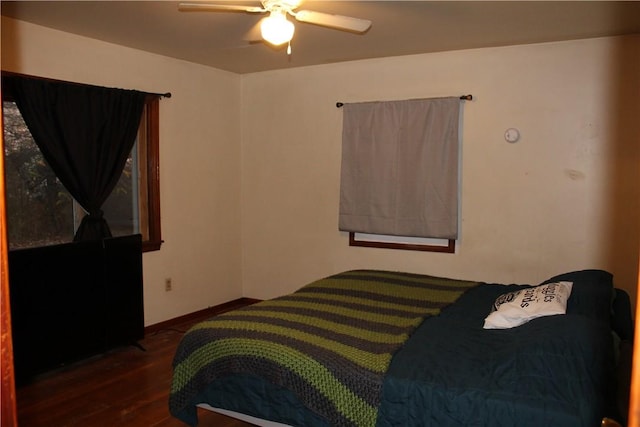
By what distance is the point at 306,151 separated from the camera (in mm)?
4984

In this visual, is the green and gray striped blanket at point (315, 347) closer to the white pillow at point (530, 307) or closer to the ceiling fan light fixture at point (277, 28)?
the white pillow at point (530, 307)

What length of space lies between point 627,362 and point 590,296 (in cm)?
94

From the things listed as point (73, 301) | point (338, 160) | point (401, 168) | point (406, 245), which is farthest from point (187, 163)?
point (406, 245)

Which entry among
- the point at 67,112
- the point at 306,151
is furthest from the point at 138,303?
the point at 306,151

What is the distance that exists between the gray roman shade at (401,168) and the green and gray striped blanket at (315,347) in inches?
48.6

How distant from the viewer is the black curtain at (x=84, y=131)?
3.48 meters

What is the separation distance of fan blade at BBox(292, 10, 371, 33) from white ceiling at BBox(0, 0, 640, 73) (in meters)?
0.31

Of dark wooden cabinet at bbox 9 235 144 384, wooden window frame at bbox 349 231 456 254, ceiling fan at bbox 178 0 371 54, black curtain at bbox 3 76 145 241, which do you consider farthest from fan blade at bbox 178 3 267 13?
wooden window frame at bbox 349 231 456 254

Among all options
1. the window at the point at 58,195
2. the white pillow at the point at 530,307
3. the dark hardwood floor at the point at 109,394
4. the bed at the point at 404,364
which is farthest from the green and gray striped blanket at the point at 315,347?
the window at the point at 58,195

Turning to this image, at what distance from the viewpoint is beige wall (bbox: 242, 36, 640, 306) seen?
3736 millimetres

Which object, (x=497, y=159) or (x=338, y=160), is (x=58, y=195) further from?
(x=497, y=159)

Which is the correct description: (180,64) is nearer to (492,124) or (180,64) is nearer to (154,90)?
(154,90)

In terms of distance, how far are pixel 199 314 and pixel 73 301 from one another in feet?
4.88

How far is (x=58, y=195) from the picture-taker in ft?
12.4
